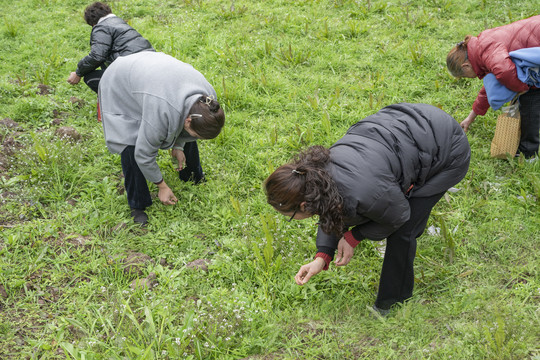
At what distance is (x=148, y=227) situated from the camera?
12.0 feet

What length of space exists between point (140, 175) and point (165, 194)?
244mm

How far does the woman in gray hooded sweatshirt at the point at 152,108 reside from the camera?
9.65 feet

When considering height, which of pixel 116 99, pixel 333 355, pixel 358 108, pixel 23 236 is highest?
pixel 116 99

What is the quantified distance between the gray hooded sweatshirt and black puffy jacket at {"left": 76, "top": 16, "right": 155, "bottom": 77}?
4.26 feet

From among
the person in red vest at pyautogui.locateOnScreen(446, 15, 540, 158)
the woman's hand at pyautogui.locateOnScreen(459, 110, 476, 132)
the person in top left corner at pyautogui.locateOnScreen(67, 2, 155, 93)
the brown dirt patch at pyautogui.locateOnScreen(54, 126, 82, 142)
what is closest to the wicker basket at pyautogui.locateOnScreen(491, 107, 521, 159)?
the person in red vest at pyautogui.locateOnScreen(446, 15, 540, 158)

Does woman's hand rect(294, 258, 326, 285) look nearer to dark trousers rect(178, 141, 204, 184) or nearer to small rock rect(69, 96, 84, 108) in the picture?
dark trousers rect(178, 141, 204, 184)

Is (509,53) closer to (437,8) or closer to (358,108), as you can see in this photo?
(358,108)

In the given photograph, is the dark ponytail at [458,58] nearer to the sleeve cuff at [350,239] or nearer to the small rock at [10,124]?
the sleeve cuff at [350,239]

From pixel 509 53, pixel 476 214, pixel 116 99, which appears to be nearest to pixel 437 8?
pixel 509 53

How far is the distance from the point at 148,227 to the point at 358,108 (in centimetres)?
245

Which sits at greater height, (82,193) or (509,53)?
(509,53)

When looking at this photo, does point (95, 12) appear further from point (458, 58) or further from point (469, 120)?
point (469, 120)

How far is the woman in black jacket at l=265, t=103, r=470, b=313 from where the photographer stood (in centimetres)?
209

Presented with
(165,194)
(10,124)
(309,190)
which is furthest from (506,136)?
(10,124)
